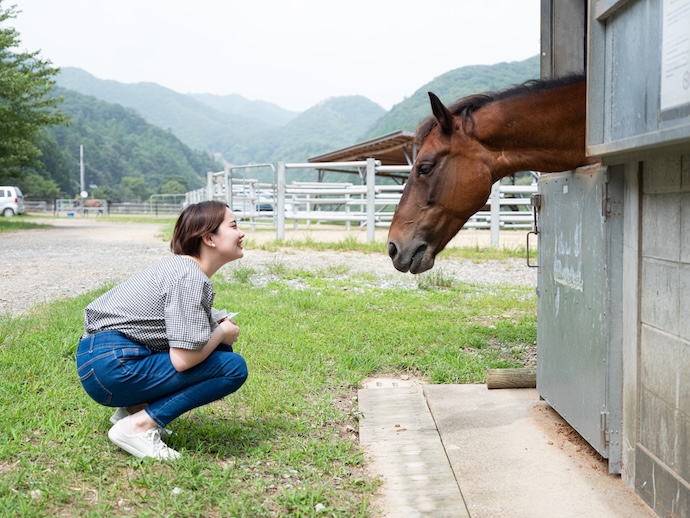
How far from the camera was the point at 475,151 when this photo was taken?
→ 3316 millimetres

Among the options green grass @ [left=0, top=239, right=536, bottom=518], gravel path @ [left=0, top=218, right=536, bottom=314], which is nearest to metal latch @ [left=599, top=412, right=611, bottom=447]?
green grass @ [left=0, top=239, right=536, bottom=518]

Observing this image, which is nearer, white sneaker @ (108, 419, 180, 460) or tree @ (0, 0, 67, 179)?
white sneaker @ (108, 419, 180, 460)

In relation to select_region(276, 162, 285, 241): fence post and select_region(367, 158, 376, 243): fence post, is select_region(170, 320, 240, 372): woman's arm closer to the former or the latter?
select_region(367, 158, 376, 243): fence post

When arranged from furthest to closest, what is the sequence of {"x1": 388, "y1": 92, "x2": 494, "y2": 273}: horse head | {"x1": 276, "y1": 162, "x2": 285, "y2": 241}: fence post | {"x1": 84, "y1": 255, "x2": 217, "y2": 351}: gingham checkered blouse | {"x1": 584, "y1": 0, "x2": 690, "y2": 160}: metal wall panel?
{"x1": 276, "y1": 162, "x2": 285, "y2": 241}: fence post < {"x1": 388, "y1": 92, "x2": 494, "y2": 273}: horse head < {"x1": 84, "y1": 255, "x2": 217, "y2": 351}: gingham checkered blouse < {"x1": 584, "y1": 0, "x2": 690, "y2": 160}: metal wall panel

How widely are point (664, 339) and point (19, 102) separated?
2097 centimetres

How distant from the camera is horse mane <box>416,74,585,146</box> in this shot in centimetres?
318

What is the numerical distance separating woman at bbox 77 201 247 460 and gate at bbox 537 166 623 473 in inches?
54.8

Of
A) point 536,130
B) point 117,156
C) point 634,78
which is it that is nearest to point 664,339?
point 634,78

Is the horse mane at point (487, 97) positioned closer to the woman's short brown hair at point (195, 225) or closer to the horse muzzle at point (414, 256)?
the horse muzzle at point (414, 256)

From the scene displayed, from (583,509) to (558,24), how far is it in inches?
95.8

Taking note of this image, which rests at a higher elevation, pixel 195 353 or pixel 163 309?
pixel 163 309

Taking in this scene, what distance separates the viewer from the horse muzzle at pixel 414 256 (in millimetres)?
3376

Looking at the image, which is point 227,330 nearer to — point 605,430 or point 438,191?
point 438,191

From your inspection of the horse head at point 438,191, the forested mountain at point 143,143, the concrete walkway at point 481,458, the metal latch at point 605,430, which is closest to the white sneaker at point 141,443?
the concrete walkway at point 481,458
